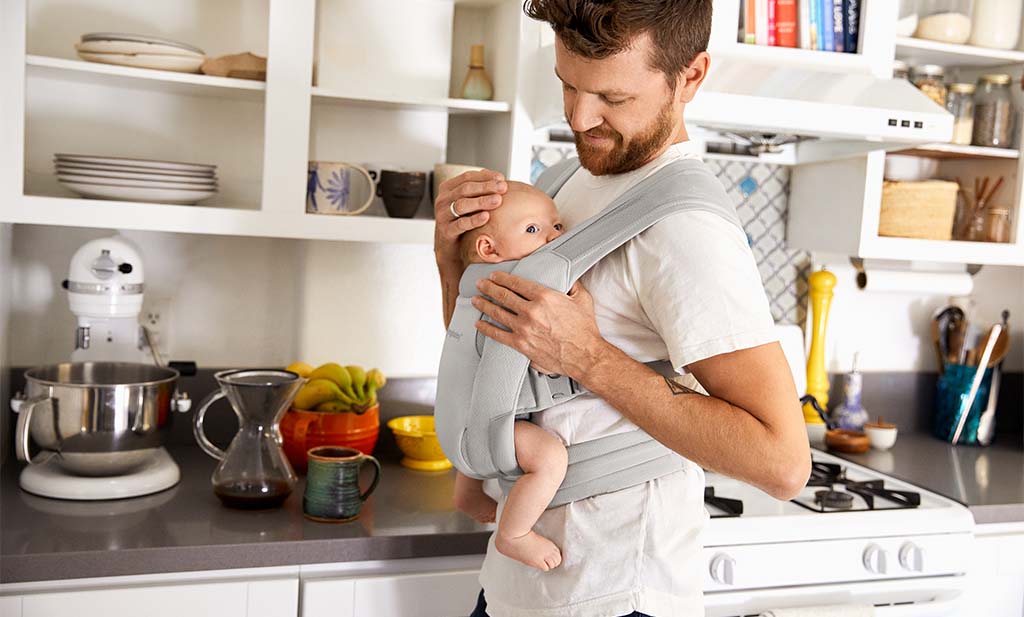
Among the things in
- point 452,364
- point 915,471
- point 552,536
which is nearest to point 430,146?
point 452,364

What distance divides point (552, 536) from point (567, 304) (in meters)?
0.33

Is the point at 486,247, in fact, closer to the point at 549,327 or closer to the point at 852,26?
the point at 549,327

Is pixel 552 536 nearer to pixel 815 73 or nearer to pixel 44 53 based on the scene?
pixel 815 73

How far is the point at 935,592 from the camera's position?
2.16 meters

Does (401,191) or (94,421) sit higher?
(401,191)

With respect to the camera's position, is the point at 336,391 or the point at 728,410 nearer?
the point at 728,410

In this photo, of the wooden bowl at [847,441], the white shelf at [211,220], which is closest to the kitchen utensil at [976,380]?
the wooden bowl at [847,441]

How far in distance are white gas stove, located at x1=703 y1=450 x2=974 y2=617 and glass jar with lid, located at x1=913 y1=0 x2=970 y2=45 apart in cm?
122

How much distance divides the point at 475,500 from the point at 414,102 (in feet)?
3.07

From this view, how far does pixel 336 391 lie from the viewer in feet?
6.96

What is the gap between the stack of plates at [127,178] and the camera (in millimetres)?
1925

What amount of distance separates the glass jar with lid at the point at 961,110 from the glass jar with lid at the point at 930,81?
0.08 m

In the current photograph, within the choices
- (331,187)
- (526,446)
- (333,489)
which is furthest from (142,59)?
(526,446)

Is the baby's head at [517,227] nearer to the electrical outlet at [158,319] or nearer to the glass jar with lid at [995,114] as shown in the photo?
the electrical outlet at [158,319]
